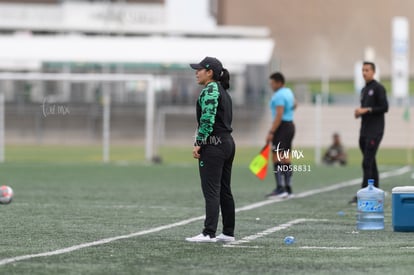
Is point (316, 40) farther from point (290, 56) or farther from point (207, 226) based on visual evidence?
point (207, 226)

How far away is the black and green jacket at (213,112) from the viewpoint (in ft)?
38.0

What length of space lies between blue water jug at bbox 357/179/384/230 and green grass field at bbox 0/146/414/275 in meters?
0.15

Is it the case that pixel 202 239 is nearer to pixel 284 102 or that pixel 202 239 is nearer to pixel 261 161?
pixel 284 102

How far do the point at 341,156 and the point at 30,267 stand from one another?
2372cm

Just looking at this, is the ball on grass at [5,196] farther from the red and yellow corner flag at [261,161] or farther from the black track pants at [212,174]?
the black track pants at [212,174]

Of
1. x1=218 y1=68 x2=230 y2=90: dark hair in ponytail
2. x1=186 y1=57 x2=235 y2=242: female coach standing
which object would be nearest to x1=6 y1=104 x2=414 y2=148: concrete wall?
x1=218 y1=68 x2=230 y2=90: dark hair in ponytail

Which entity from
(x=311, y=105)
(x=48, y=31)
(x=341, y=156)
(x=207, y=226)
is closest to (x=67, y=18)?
(x=48, y=31)

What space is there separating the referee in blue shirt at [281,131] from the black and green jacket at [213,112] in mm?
6845

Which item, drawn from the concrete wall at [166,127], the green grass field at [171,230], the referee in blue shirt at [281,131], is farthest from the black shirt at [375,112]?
the concrete wall at [166,127]

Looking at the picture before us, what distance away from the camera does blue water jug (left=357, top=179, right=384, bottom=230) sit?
13148 mm

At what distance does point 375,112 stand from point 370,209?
13.3ft

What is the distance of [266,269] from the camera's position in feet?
31.2

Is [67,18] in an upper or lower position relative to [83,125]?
upper

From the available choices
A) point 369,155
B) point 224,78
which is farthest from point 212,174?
point 369,155
